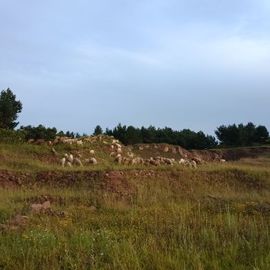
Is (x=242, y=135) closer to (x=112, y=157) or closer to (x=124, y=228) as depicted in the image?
(x=112, y=157)

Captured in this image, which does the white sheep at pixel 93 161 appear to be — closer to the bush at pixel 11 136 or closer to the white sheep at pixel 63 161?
the white sheep at pixel 63 161

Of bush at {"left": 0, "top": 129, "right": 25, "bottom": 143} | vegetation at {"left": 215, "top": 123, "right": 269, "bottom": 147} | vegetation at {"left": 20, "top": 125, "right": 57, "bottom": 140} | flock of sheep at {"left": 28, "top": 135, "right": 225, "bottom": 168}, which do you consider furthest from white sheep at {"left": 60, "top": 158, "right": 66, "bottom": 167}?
vegetation at {"left": 215, "top": 123, "right": 269, "bottom": 147}

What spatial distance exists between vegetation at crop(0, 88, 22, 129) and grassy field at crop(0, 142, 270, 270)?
32.3ft

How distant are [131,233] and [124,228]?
1.85 feet

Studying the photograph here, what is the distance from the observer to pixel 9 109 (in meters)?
23.4

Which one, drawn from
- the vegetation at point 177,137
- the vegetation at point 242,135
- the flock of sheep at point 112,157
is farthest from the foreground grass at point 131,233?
the vegetation at point 242,135

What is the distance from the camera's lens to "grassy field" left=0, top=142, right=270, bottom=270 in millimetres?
5754

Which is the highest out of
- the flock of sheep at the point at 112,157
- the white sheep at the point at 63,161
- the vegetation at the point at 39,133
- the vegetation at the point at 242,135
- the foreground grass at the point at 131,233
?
the vegetation at the point at 242,135

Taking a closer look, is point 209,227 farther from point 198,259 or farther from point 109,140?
point 109,140

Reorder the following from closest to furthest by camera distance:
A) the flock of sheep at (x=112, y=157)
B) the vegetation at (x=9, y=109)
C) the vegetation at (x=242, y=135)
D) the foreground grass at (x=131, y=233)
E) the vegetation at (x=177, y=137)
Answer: the foreground grass at (x=131, y=233) → the flock of sheep at (x=112, y=157) → the vegetation at (x=9, y=109) → the vegetation at (x=177, y=137) → the vegetation at (x=242, y=135)

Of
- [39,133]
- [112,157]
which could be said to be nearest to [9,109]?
[39,133]

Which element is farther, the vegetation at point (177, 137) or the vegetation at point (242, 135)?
the vegetation at point (242, 135)

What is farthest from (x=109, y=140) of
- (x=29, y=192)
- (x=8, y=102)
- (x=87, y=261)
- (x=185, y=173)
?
(x=87, y=261)

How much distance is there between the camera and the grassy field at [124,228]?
5754 millimetres
